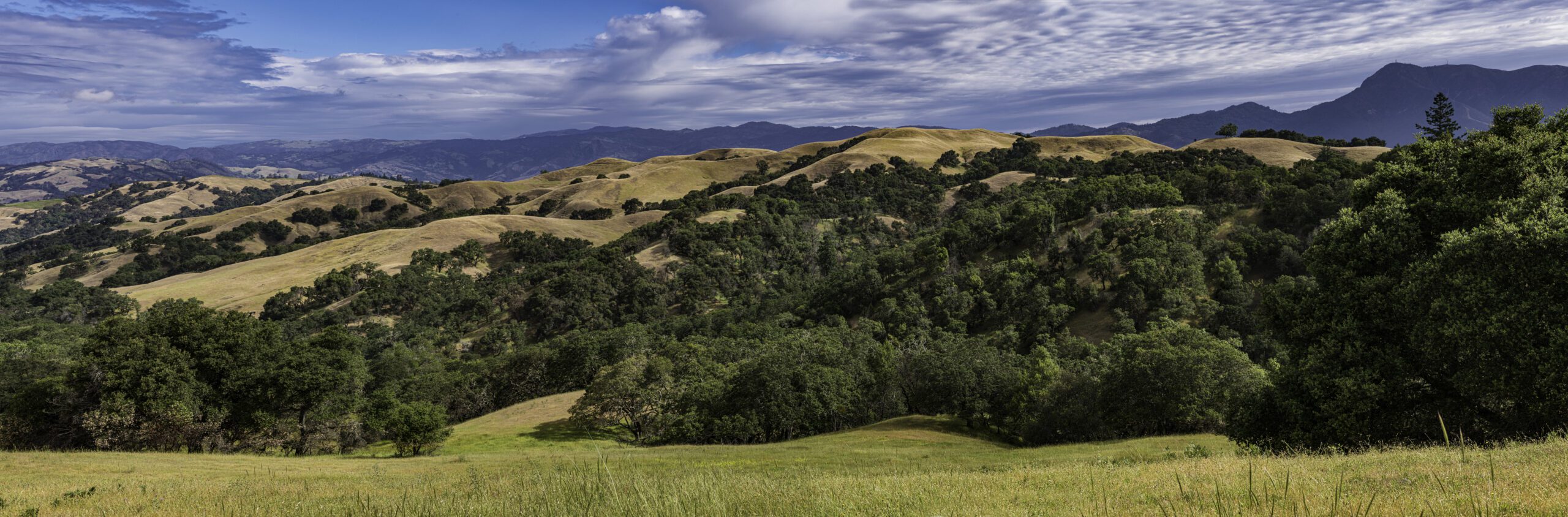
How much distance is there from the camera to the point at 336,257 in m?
125

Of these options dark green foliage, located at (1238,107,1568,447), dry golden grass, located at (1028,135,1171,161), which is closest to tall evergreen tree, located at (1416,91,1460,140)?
dry golden grass, located at (1028,135,1171,161)

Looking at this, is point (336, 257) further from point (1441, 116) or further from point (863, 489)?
point (1441, 116)

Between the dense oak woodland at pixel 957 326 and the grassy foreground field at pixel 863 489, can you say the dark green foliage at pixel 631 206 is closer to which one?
the dense oak woodland at pixel 957 326

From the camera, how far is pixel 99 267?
14200 centimetres

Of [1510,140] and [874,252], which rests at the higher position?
[1510,140]

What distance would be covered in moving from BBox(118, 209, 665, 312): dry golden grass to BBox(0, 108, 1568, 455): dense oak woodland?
21.0 feet

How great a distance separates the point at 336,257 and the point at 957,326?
114m

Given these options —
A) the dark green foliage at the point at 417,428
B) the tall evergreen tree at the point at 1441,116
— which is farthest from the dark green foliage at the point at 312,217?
the tall evergreen tree at the point at 1441,116

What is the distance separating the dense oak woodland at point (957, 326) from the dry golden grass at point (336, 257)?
640cm

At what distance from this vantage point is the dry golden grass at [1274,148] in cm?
12204

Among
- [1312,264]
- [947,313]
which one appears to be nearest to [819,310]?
[947,313]

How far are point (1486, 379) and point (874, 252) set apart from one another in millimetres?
98368

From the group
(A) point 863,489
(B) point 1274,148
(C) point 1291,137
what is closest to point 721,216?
(B) point 1274,148

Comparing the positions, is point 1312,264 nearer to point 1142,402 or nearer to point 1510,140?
point 1510,140
